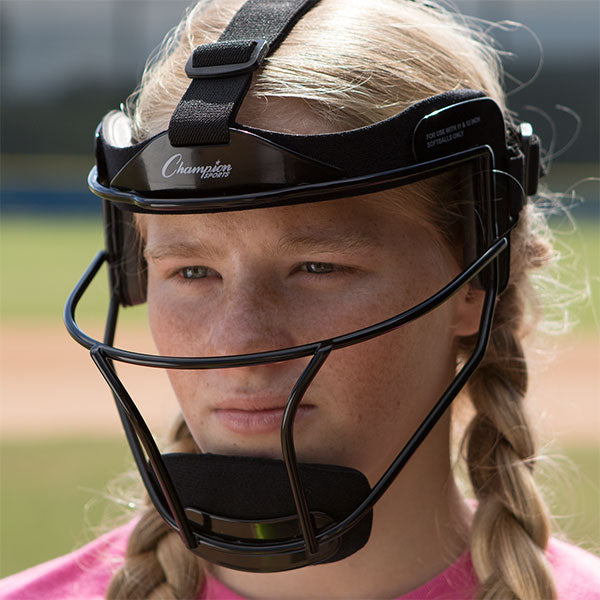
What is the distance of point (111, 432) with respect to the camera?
6500 millimetres

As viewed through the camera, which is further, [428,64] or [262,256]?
[428,64]

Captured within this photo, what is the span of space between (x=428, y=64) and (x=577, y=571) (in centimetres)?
102

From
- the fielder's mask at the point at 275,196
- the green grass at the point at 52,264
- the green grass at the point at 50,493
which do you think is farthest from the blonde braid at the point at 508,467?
the green grass at the point at 52,264

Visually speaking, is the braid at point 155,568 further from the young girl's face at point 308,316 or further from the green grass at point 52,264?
the green grass at point 52,264

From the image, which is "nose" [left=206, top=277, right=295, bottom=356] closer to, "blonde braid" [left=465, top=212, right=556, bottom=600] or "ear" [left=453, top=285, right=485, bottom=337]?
"ear" [left=453, top=285, right=485, bottom=337]

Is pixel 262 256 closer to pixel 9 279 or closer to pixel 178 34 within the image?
pixel 178 34

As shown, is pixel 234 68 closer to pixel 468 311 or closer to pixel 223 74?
pixel 223 74

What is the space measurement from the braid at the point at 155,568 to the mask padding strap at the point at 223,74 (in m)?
0.84

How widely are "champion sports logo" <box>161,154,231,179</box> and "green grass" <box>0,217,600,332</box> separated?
6465 millimetres

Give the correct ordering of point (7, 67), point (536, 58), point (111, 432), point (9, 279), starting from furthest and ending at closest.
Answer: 1. point (7, 67)
2. point (536, 58)
3. point (9, 279)
4. point (111, 432)

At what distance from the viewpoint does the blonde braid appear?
1587 millimetres

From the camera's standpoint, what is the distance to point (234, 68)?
147cm

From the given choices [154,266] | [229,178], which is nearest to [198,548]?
[154,266]

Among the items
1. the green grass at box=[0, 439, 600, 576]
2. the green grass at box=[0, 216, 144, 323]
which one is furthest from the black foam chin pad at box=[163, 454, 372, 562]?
the green grass at box=[0, 216, 144, 323]
